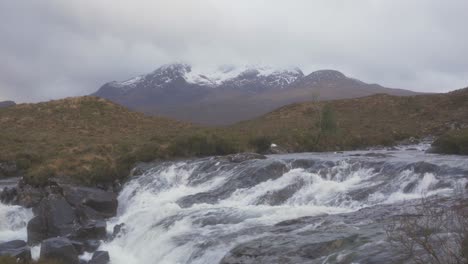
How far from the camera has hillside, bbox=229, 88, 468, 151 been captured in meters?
42.7

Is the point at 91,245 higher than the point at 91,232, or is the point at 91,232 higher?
the point at 91,232

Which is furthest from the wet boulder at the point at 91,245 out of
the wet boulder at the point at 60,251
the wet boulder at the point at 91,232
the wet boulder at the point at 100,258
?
the wet boulder at the point at 60,251

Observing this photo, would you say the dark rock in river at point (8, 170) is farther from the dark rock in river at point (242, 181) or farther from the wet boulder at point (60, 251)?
the wet boulder at point (60, 251)

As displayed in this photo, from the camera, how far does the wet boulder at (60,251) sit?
1611 cm

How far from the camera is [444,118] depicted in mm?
52562

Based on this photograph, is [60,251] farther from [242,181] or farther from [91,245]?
[242,181]

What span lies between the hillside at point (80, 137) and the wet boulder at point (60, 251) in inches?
496

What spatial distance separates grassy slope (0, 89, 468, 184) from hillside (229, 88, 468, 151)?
0.31 ft

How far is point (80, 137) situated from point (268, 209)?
37393mm

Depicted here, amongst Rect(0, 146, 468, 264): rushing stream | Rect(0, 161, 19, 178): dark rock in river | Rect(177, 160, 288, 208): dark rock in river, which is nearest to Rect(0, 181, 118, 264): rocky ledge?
Rect(0, 146, 468, 264): rushing stream

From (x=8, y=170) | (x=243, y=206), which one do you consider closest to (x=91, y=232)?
(x=243, y=206)

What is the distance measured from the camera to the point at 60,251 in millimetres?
16297

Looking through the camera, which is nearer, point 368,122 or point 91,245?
point 91,245

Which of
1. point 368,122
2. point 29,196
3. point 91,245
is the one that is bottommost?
point 91,245
